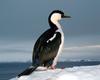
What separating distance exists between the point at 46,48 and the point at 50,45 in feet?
0.78

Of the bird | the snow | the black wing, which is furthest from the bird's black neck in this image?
the snow

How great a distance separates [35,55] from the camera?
1784cm

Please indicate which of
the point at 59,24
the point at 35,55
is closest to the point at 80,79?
the point at 35,55

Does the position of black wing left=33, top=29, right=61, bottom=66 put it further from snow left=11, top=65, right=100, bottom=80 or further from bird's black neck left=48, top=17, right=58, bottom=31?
snow left=11, top=65, right=100, bottom=80

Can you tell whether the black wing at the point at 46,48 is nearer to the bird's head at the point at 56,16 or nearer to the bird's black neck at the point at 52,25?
the bird's black neck at the point at 52,25

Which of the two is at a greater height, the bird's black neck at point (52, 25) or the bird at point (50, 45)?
the bird's black neck at point (52, 25)

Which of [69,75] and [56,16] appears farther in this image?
[56,16]

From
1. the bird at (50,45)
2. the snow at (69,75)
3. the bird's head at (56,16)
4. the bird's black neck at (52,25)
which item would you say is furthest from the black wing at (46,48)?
the snow at (69,75)

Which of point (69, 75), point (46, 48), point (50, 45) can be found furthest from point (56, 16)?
point (69, 75)

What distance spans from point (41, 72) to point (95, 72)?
1674mm

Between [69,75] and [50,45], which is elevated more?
[50,45]

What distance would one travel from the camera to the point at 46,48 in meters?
18.2

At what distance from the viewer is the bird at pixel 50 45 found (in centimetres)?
1784

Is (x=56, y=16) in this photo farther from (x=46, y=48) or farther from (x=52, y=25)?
(x=46, y=48)
